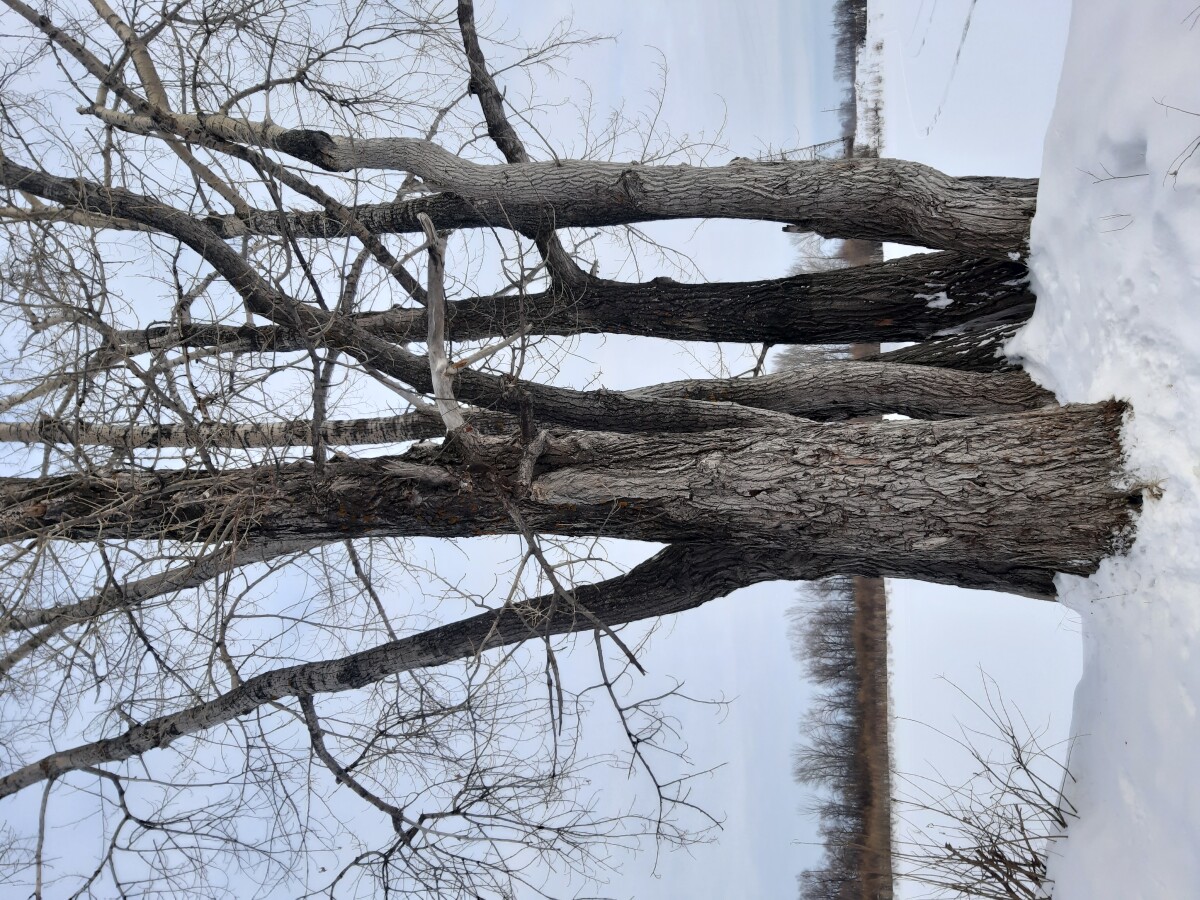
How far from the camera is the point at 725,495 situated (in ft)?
11.3

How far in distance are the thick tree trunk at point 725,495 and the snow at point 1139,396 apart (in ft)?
0.67

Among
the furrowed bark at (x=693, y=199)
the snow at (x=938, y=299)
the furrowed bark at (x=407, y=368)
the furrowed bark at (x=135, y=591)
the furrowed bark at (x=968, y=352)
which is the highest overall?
the furrowed bark at (x=693, y=199)

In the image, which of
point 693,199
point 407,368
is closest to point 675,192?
point 693,199

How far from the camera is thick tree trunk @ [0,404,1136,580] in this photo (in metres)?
3.17

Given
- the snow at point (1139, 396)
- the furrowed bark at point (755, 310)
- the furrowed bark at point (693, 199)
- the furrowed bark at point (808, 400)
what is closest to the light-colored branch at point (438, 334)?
the furrowed bark at point (808, 400)

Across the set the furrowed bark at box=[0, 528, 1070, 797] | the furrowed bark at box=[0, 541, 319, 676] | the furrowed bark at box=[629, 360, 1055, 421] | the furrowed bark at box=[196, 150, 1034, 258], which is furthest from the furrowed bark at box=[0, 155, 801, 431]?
the furrowed bark at box=[0, 541, 319, 676]

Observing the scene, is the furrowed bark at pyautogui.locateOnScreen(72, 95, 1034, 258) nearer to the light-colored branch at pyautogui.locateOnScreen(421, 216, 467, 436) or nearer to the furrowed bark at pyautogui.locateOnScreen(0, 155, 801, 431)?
the furrowed bark at pyautogui.locateOnScreen(0, 155, 801, 431)

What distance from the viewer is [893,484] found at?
329cm

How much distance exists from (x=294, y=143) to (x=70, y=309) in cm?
209

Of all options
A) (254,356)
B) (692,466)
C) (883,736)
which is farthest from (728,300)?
(883,736)

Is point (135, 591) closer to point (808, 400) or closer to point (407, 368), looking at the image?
point (407, 368)

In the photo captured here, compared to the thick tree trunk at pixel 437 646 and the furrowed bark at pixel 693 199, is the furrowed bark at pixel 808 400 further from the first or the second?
the thick tree trunk at pixel 437 646

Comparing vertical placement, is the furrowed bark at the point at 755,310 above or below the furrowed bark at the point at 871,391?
above

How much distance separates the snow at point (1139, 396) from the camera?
279 centimetres
